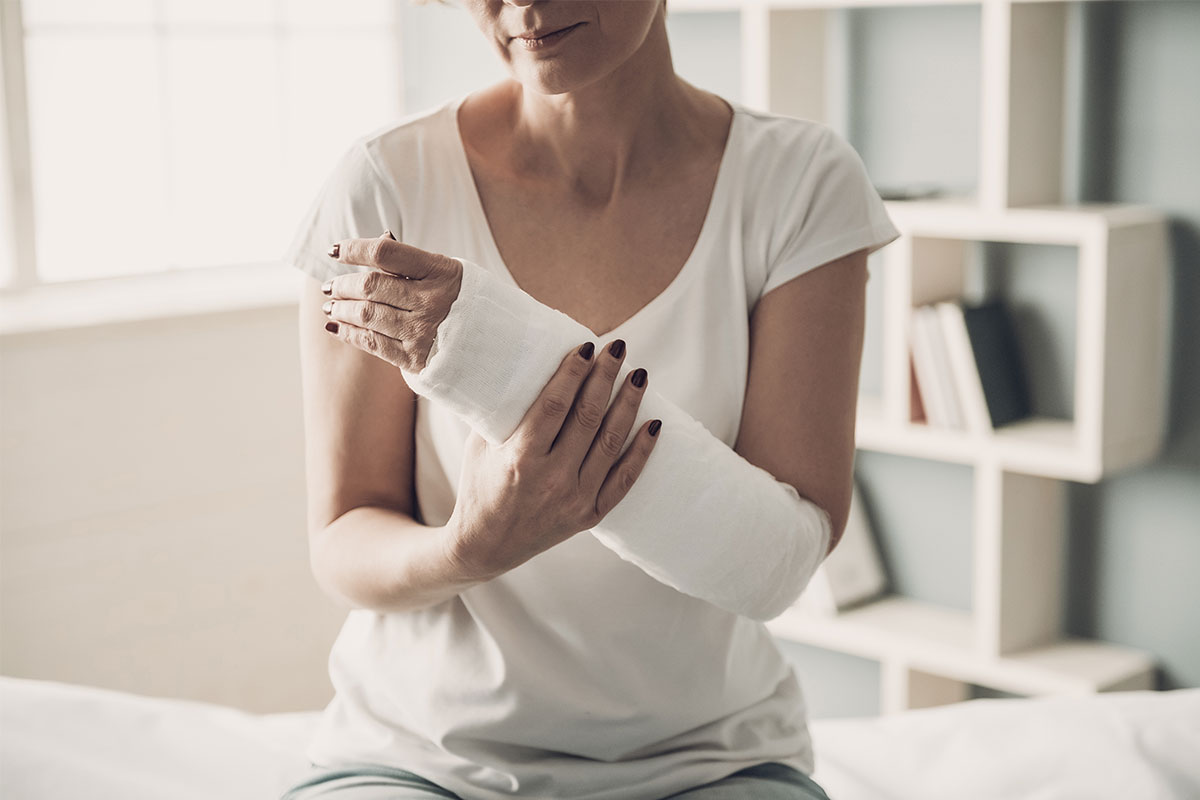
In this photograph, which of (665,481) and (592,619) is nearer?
(665,481)

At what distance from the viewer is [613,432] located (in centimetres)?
94

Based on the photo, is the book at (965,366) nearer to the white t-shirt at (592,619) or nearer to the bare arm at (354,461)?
the white t-shirt at (592,619)

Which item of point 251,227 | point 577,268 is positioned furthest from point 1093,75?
point 251,227

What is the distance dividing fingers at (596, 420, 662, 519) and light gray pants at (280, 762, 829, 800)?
29cm

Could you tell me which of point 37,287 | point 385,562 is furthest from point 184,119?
point 385,562

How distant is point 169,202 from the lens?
3014 millimetres

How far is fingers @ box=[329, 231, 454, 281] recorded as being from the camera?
856mm

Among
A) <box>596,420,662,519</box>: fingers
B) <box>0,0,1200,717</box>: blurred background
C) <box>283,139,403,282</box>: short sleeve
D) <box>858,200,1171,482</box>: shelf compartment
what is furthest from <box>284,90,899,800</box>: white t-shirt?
<box>0,0,1200,717</box>: blurred background

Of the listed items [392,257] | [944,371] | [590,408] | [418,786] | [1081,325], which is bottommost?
[418,786]

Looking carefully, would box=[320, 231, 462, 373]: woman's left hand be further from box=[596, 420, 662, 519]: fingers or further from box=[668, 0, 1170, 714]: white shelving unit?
box=[668, 0, 1170, 714]: white shelving unit

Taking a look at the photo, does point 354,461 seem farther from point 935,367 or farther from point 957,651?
point 957,651

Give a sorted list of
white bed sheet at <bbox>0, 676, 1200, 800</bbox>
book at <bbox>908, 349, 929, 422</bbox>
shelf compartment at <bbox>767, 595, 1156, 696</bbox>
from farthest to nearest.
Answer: book at <bbox>908, 349, 929, 422</bbox>, shelf compartment at <bbox>767, 595, 1156, 696</bbox>, white bed sheet at <bbox>0, 676, 1200, 800</bbox>

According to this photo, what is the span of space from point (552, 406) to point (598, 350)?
0.45 ft

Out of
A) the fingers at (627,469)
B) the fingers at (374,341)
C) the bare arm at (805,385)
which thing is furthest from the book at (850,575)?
the fingers at (374,341)
